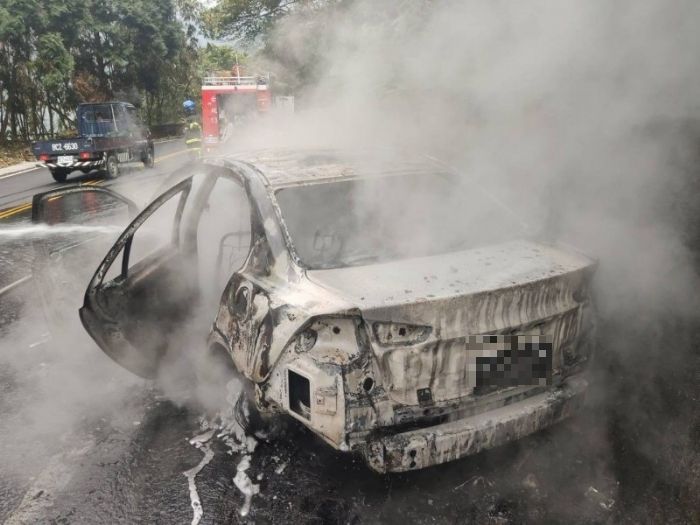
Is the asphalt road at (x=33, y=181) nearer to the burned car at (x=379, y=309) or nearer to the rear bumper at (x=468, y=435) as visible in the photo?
the burned car at (x=379, y=309)

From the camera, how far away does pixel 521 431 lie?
2537 mm

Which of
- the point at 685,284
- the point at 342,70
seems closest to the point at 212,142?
the point at 342,70

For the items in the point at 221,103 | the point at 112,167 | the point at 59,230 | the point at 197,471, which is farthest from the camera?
the point at 221,103

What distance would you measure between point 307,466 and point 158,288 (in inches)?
62.6

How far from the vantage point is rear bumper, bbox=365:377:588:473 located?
2316 millimetres

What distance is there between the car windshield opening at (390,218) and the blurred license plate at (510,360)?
0.77 m

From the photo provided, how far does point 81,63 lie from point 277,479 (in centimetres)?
2804

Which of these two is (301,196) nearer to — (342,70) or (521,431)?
(521,431)

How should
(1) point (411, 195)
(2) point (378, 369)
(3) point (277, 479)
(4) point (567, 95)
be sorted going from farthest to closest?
(4) point (567, 95) < (1) point (411, 195) < (3) point (277, 479) < (2) point (378, 369)

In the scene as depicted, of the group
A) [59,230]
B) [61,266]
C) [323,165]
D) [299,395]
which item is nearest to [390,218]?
[323,165]

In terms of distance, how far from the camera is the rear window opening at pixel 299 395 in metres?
2.36

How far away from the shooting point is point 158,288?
3725mm

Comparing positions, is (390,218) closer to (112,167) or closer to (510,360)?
(510,360)

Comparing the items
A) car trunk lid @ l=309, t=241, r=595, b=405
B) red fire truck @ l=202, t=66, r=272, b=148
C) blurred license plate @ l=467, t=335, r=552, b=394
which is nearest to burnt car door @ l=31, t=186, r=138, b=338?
car trunk lid @ l=309, t=241, r=595, b=405
